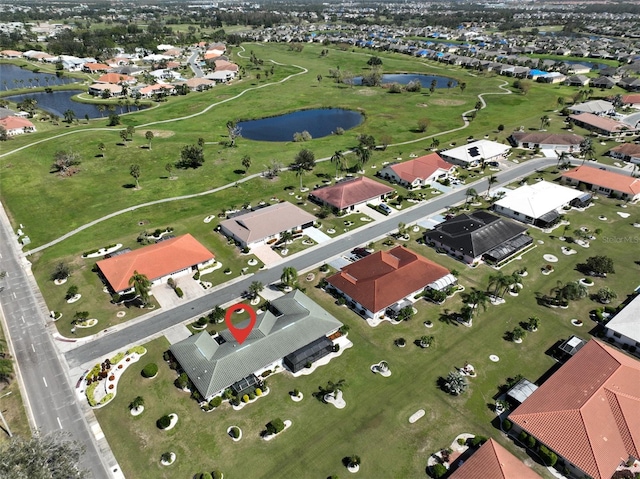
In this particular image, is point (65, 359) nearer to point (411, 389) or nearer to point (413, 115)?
point (411, 389)

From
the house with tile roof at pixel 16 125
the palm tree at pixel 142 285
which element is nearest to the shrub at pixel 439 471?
the palm tree at pixel 142 285

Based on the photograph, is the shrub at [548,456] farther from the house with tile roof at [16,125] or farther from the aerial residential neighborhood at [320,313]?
the house with tile roof at [16,125]

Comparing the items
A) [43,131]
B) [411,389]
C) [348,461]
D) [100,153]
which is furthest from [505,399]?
[43,131]

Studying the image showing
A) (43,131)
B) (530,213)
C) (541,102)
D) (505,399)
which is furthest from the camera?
(541,102)

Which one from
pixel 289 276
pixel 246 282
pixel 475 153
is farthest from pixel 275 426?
pixel 475 153

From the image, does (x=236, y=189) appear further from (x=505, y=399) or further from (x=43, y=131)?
(x=43, y=131)

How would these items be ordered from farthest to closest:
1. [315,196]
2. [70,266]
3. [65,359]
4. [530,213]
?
[315,196], [530,213], [70,266], [65,359]

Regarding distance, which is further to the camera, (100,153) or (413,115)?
(413,115)
